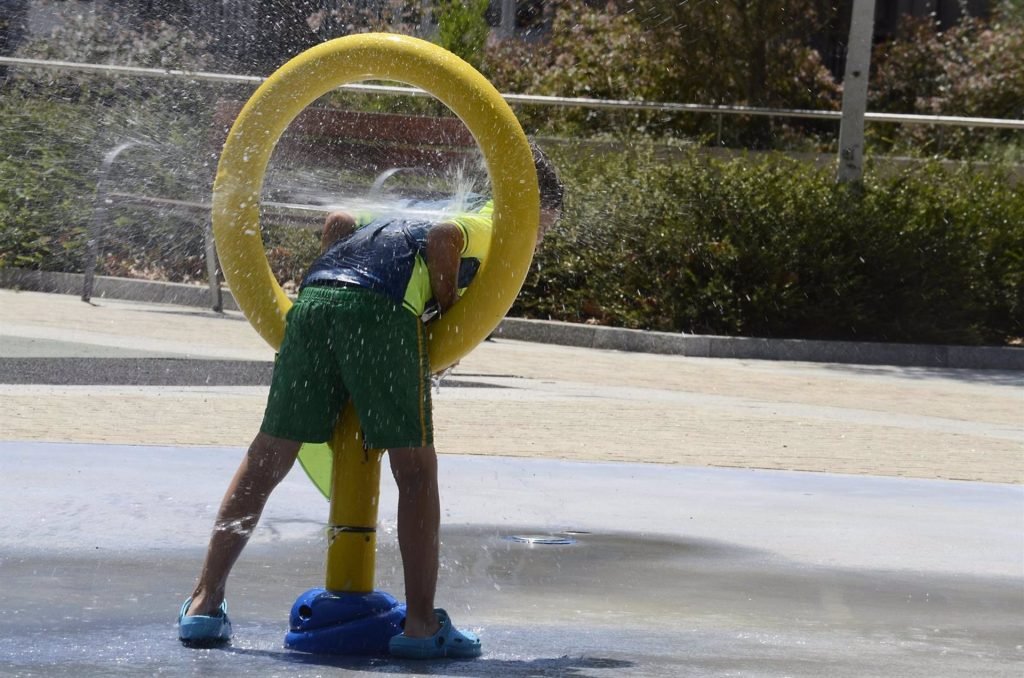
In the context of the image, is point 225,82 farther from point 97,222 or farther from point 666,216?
point 666,216

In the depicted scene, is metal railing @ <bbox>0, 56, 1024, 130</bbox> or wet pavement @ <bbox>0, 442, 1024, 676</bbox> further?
metal railing @ <bbox>0, 56, 1024, 130</bbox>

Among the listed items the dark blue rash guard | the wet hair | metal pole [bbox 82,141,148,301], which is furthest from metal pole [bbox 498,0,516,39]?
the dark blue rash guard

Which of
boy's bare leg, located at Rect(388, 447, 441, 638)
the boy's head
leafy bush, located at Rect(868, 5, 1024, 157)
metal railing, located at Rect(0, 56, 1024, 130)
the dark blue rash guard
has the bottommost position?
boy's bare leg, located at Rect(388, 447, 441, 638)

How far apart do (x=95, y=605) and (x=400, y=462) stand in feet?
3.59

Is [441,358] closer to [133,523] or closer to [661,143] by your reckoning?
[133,523]

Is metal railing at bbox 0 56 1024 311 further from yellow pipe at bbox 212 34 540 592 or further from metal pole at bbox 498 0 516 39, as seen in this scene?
yellow pipe at bbox 212 34 540 592

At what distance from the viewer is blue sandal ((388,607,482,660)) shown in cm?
409

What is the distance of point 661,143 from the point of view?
17062 millimetres

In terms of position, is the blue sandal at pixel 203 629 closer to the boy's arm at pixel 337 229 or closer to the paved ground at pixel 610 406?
the boy's arm at pixel 337 229

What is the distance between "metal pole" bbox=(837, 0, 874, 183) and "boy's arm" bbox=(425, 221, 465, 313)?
11067 millimetres

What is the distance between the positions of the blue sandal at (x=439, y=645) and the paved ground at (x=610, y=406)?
10.9 feet

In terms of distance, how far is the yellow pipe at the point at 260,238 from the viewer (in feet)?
14.1

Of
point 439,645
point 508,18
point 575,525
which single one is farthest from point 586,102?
point 439,645

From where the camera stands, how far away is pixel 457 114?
4465 millimetres
